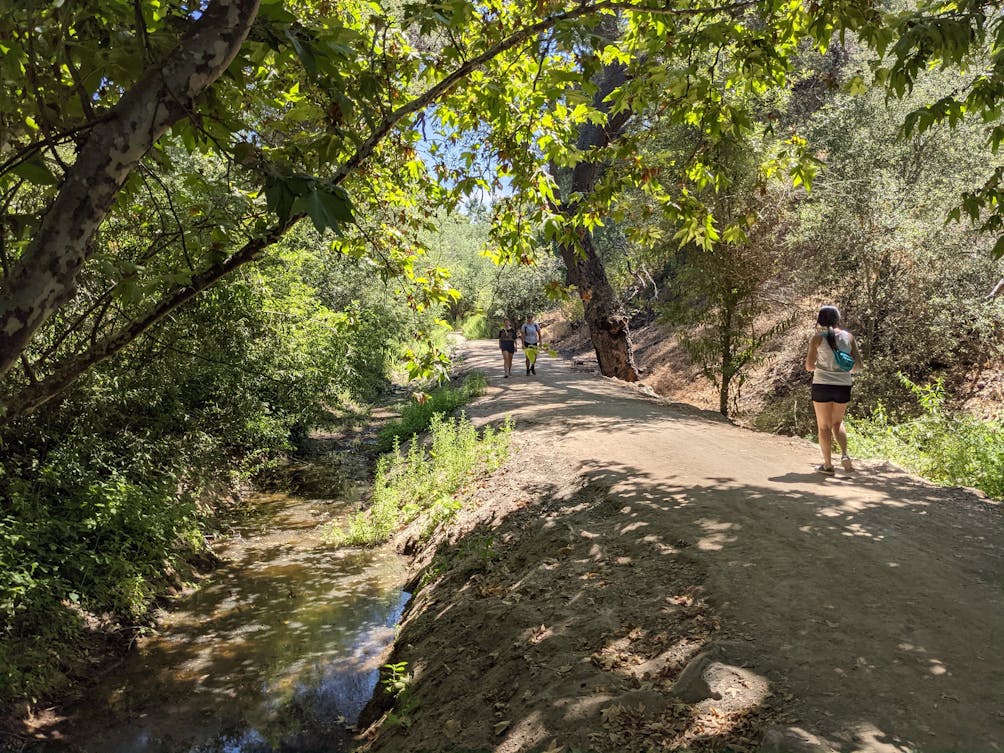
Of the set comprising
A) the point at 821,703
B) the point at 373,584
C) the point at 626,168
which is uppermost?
the point at 626,168

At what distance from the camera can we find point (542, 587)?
214 inches

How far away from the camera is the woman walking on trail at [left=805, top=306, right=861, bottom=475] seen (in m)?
7.23

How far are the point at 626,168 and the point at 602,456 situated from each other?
4.82 metres

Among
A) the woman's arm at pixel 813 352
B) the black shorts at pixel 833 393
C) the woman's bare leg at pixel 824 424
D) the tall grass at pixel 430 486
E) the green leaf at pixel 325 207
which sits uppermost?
the green leaf at pixel 325 207

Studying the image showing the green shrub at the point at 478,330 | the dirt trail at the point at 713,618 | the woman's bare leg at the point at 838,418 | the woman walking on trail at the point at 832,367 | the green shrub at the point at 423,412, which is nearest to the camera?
Result: the dirt trail at the point at 713,618

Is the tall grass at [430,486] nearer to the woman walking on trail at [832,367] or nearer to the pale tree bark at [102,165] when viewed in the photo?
the woman walking on trail at [832,367]

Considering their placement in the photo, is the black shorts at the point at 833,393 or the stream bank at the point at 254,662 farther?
the black shorts at the point at 833,393

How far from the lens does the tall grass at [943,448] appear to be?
7820mm

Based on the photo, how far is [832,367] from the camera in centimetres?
725

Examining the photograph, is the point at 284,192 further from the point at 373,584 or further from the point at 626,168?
the point at 373,584

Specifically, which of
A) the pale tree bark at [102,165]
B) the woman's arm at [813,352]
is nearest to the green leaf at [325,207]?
the pale tree bark at [102,165]

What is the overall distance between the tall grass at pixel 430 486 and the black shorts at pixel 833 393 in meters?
4.59

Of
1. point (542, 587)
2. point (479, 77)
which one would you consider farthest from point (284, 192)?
point (542, 587)

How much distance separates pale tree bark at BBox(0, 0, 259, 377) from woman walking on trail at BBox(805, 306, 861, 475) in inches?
267
